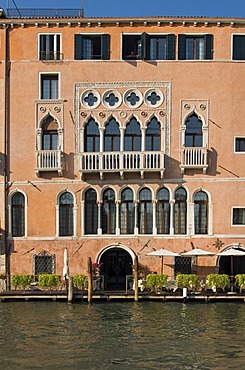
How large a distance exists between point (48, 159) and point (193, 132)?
273 inches

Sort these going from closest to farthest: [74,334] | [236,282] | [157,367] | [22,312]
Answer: [157,367], [74,334], [22,312], [236,282]

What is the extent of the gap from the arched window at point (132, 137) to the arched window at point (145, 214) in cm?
206

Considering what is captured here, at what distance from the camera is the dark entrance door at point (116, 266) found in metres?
25.9

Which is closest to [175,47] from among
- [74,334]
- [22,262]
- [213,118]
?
[213,118]

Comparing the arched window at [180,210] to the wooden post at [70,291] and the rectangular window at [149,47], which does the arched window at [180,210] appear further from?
the rectangular window at [149,47]

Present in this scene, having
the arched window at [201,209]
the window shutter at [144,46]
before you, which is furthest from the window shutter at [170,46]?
the arched window at [201,209]

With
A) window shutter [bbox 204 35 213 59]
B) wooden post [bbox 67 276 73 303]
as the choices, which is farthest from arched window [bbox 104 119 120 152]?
wooden post [bbox 67 276 73 303]

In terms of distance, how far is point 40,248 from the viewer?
25203mm

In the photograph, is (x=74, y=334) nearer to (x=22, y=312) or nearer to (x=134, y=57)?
(x=22, y=312)

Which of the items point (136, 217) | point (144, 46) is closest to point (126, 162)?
point (136, 217)

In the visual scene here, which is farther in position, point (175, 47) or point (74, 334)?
point (175, 47)

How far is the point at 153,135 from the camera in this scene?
25391 mm

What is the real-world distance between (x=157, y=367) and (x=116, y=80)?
1512cm

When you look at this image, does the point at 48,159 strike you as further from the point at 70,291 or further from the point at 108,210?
the point at 70,291
